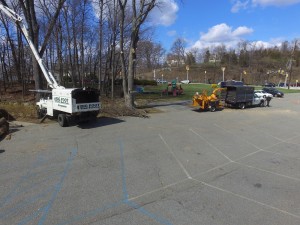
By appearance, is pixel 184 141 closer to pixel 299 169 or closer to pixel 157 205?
pixel 299 169

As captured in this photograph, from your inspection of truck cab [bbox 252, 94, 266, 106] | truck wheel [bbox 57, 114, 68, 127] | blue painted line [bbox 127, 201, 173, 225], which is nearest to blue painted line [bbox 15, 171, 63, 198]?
blue painted line [bbox 127, 201, 173, 225]

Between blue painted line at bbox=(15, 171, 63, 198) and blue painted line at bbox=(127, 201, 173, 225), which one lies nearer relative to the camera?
blue painted line at bbox=(127, 201, 173, 225)

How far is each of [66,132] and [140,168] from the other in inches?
243

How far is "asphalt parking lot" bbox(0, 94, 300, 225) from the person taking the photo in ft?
17.3

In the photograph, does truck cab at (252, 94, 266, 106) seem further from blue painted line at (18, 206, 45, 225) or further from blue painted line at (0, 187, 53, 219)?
blue painted line at (18, 206, 45, 225)

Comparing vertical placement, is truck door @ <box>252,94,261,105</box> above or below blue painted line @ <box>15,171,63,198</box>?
above

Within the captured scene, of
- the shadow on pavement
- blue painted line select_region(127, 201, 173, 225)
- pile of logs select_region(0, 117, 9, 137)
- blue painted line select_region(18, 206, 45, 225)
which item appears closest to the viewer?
blue painted line select_region(18, 206, 45, 225)

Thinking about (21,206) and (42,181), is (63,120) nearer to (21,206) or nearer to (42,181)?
(42,181)

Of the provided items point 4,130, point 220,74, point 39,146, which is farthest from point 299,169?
point 220,74

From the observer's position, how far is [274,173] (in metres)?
7.85

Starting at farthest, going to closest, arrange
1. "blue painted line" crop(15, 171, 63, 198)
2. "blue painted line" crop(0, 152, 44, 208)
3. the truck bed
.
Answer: the truck bed
"blue painted line" crop(15, 171, 63, 198)
"blue painted line" crop(0, 152, 44, 208)

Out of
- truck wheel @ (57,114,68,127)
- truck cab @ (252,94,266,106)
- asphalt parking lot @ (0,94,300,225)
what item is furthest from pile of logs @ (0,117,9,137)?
truck cab @ (252,94,266,106)

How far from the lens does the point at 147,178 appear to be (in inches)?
282

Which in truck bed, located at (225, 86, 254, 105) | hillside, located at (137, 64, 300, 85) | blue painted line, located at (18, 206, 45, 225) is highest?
hillside, located at (137, 64, 300, 85)
